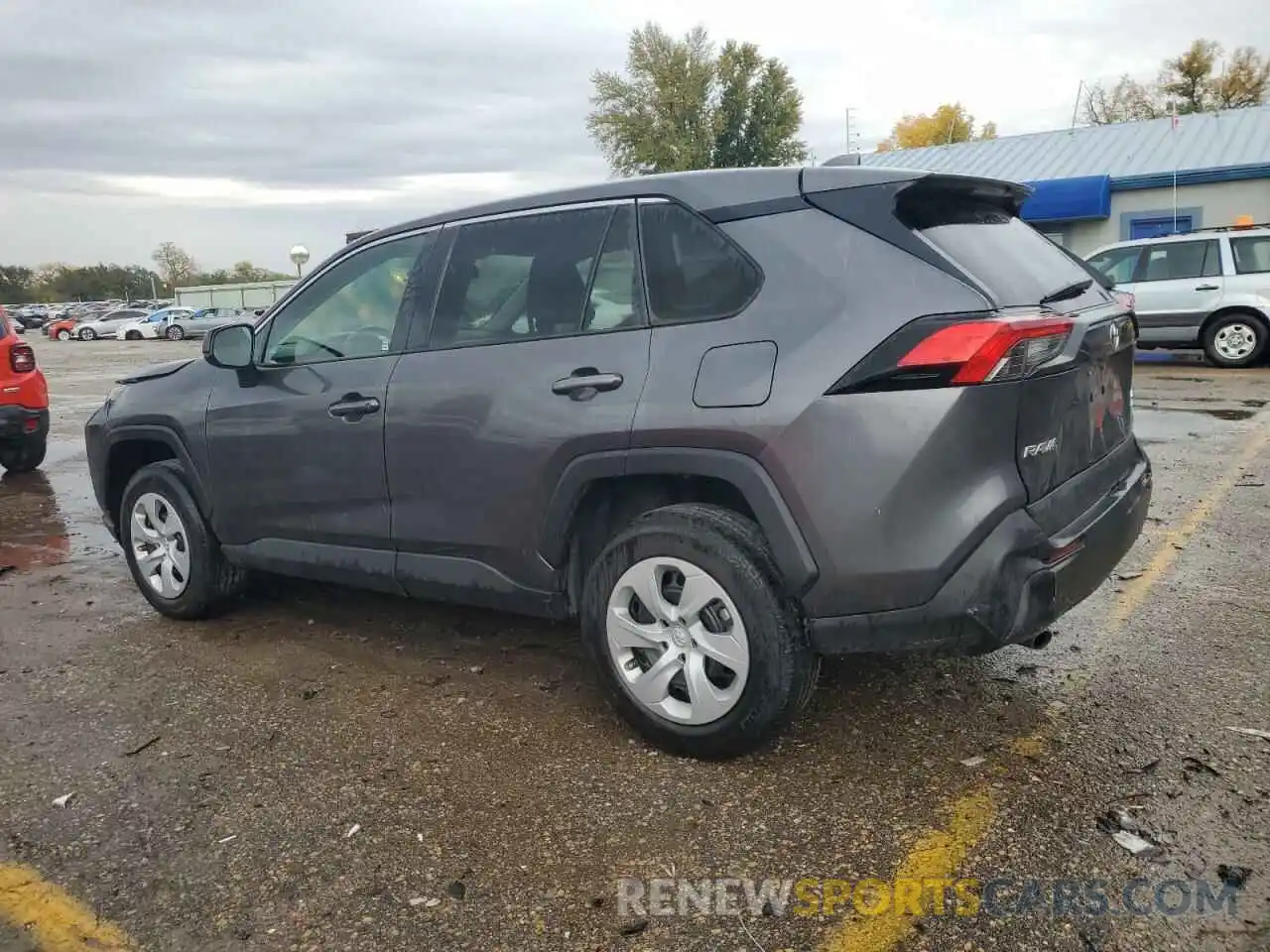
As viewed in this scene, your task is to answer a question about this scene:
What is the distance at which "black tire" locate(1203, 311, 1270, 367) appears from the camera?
41.6ft

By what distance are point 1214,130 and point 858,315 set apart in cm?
2522

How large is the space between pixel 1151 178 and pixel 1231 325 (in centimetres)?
1050

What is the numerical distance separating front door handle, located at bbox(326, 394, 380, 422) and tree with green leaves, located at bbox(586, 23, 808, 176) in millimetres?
51429

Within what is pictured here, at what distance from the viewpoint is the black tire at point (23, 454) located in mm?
8977

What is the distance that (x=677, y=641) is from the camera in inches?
117

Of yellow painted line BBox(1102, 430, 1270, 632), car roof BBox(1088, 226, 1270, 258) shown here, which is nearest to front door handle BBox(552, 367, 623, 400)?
yellow painted line BBox(1102, 430, 1270, 632)

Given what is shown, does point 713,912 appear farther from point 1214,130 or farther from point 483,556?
point 1214,130

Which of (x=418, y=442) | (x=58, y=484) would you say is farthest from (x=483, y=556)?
(x=58, y=484)

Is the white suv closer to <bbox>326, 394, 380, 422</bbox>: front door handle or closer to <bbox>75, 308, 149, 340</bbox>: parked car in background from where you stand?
<bbox>326, 394, 380, 422</bbox>: front door handle

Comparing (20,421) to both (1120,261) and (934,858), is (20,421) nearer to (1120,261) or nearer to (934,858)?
(934,858)

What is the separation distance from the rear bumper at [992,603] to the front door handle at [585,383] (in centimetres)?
95

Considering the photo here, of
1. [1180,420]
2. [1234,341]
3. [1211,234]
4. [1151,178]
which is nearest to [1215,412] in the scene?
[1180,420]

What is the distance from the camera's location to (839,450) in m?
2.64

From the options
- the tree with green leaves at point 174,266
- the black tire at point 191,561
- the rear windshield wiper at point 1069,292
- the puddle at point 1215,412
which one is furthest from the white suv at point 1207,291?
the tree with green leaves at point 174,266
